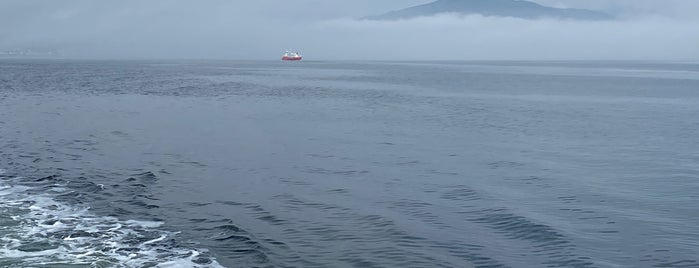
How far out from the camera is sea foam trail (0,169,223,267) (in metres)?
18.7

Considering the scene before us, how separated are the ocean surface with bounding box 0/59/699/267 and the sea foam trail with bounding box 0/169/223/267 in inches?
3.2

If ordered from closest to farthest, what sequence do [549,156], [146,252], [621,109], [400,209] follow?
[146,252], [400,209], [549,156], [621,109]

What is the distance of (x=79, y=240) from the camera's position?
67.6 feet

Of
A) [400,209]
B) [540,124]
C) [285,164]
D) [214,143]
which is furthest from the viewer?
[540,124]

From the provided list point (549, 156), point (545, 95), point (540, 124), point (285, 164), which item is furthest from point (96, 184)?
point (545, 95)

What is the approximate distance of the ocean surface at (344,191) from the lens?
2059 centimetres

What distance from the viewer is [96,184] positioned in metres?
29.3

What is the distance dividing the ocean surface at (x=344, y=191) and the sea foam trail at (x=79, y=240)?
8 centimetres

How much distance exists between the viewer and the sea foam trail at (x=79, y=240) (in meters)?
18.7

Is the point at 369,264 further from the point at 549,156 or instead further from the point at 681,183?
the point at 549,156

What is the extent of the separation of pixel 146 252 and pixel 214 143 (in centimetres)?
2324

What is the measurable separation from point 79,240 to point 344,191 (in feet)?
38.8

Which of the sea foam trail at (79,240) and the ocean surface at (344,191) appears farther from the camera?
the ocean surface at (344,191)

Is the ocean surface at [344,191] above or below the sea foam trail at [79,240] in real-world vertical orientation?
below
